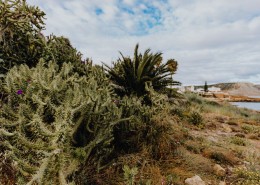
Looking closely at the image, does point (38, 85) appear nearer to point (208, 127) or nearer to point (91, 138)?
point (91, 138)

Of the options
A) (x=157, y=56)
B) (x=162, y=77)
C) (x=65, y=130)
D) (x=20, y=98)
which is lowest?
(x=65, y=130)

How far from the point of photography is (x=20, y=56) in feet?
12.5

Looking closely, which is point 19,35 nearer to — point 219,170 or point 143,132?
point 143,132

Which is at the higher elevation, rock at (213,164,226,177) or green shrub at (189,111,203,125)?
green shrub at (189,111,203,125)

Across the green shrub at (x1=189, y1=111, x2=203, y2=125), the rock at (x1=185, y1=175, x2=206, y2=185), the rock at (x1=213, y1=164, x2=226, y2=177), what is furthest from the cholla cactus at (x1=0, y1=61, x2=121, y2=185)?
the green shrub at (x1=189, y1=111, x2=203, y2=125)

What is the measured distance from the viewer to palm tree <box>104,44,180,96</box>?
528 cm

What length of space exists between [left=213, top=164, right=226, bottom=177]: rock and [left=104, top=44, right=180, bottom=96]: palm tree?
7.50 feet

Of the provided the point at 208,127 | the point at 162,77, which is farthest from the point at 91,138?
the point at 208,127

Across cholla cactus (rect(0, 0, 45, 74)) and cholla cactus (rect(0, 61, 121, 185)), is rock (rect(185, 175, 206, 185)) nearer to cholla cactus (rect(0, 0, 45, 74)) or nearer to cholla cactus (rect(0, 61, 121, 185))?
cholla cactus (rect(0, 61, 121, 185))

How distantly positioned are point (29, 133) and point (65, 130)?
83 centimetres

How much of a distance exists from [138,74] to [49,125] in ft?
10.9

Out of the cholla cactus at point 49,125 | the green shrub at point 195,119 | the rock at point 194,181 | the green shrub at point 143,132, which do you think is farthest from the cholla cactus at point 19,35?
the green shrub at point 195,119

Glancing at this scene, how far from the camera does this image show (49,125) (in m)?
2.19

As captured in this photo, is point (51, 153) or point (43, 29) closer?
point (51, 153)
